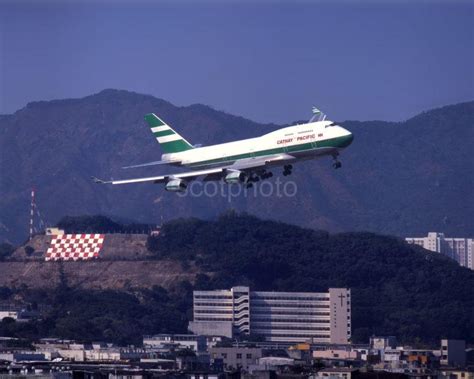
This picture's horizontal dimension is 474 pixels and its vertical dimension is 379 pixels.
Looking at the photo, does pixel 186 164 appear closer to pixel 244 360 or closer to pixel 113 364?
pixel 113 364

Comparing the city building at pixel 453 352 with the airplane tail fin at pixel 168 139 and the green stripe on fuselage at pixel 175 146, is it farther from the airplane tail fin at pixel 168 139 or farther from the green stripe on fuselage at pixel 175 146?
the green stripe on fuselage at pixel 175 146

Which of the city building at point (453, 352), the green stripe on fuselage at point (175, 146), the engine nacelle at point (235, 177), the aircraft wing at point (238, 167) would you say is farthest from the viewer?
the city building at point (453, 352)

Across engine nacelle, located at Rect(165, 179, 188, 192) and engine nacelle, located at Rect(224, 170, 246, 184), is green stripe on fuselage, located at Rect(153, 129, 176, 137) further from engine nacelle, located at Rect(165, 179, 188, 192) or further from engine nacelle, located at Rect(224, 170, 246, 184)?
engine nacelle, located at Rect(224, 170, 246, 184)

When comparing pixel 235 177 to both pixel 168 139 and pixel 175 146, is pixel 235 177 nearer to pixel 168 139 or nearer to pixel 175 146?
pixel 175 146

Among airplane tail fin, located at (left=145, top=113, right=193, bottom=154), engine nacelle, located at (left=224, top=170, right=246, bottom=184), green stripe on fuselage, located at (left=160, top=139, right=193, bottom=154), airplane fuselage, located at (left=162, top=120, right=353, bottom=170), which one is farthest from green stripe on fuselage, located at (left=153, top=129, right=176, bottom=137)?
engine nacelle, located at (left=224, top=170, right=246, bottom=184)

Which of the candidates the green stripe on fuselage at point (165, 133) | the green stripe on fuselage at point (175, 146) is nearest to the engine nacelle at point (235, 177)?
the green stripe on fuselage at point (175, 146)

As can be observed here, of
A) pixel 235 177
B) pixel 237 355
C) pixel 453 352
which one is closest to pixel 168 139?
pixel 235 177
